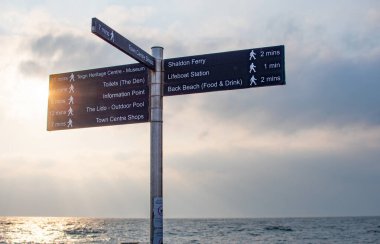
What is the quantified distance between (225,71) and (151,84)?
1651 millimetres

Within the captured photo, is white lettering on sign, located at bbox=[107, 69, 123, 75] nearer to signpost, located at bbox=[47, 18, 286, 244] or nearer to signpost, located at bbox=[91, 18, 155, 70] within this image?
signpost, located at bbox=[47, 18, 286, 244]

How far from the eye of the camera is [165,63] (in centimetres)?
1096

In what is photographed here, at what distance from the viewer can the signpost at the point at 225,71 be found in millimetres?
9898

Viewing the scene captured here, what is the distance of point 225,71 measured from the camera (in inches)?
410

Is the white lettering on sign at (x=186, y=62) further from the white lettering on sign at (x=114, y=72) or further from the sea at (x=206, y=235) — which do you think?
the sea at (x=206, y=235)

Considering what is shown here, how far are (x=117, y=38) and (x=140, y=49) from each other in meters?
0.86

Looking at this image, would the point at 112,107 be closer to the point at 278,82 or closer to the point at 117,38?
the point at 117,38

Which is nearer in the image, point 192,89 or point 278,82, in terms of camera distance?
point 278,82

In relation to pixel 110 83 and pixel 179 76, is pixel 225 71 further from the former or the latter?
pixel 110 83

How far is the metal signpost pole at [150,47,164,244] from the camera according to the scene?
10.2 m

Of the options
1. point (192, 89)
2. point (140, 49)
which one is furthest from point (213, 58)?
point (140, 49)

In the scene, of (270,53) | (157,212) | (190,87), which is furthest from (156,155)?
(270,53)

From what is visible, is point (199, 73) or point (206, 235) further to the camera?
point (206, 235)

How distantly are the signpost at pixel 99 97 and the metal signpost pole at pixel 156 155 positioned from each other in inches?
8.3
